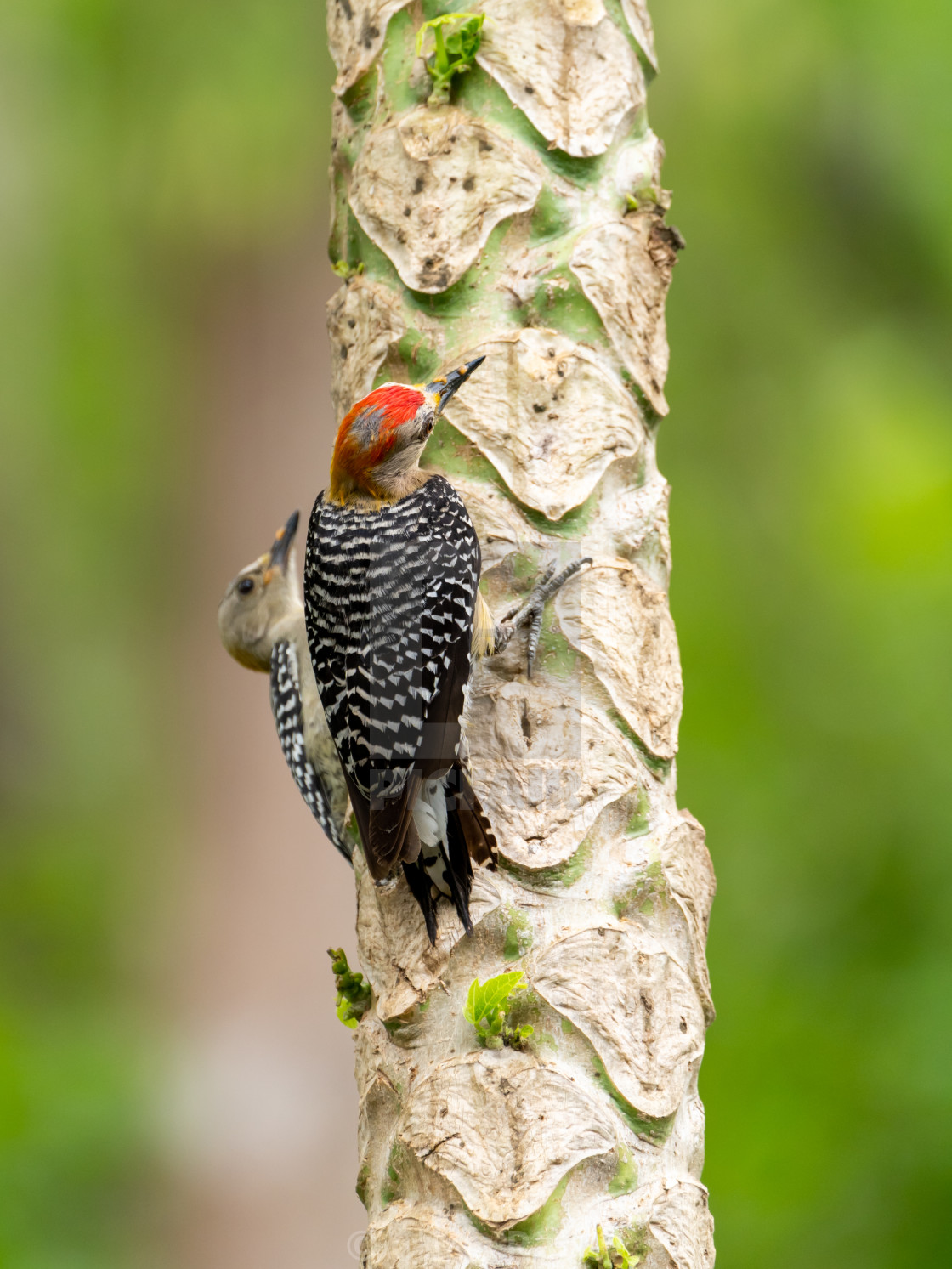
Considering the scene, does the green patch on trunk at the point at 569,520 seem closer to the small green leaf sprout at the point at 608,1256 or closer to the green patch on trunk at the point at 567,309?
the green patch on trunk at the point at 567,309

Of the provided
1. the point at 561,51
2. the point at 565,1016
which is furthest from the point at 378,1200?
the point at 561,51

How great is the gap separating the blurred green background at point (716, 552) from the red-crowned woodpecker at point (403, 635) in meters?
2.96

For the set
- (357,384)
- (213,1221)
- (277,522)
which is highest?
(277,522)

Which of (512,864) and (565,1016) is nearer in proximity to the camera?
(565,1016)

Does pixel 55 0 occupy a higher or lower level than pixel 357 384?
higher

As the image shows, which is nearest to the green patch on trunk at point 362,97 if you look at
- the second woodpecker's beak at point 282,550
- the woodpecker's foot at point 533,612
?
the woodpecker's foot at point 533,612

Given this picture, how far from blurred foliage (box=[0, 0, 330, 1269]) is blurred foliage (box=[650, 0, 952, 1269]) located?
8.41ft

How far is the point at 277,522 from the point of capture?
658 centimetres

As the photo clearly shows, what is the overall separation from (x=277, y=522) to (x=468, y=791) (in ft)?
13.9

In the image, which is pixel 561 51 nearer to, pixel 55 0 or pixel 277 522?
pixel 277 522

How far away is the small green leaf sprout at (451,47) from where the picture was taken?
263cm

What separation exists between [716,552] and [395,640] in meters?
4.43

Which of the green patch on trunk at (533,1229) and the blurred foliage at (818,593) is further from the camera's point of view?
the blurred foliage at (818,593)

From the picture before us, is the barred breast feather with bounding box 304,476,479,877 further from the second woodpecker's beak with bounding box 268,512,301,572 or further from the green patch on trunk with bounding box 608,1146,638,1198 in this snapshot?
the second woodpecker's beak with bounding box 268,512,301,572
